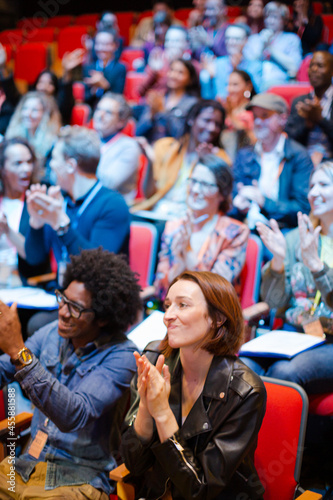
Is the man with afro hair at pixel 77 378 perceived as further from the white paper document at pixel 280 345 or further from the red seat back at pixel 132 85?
the red seat back at pixel 132 85

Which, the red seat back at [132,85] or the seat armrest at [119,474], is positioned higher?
the seat armrest at [119,474]

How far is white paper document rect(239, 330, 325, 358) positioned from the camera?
201cm

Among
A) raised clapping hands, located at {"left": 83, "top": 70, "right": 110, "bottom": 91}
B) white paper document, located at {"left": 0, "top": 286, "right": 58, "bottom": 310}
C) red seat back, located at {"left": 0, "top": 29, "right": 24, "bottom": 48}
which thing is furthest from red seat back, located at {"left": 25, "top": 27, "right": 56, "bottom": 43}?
white paper document, located at {"left": 0, "top": 286, "right": 58, "bottom": 310}

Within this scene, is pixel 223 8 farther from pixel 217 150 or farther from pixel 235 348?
pixel 235 348

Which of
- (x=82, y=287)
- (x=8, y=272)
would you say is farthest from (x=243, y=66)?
(x=82, y=287)

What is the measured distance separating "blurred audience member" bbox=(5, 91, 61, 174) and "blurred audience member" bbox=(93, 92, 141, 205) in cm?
55

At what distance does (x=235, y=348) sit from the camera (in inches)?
56.5

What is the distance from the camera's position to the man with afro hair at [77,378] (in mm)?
1501

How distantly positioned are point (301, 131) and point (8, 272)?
1907 mm

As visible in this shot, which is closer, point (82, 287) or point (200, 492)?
point (200, 492)

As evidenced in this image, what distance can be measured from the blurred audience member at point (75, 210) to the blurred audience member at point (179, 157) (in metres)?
0.65

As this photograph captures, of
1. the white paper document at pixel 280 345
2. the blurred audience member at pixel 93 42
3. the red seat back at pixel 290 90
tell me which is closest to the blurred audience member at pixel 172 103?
the red seat back at pixel 290 90

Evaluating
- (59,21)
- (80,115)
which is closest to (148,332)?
(80,115)

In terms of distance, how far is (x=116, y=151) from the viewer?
380cm
